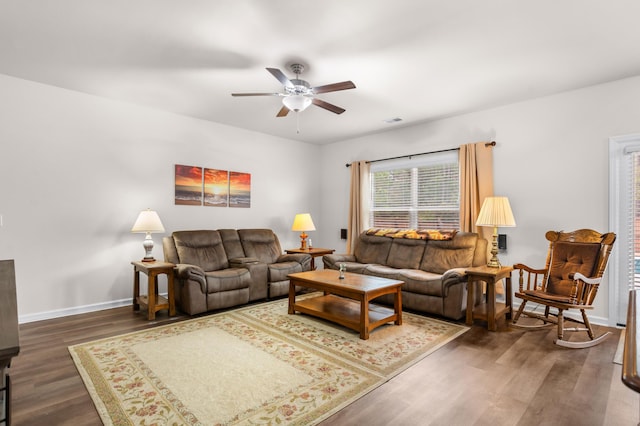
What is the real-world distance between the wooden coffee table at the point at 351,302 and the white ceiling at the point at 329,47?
2198 mm

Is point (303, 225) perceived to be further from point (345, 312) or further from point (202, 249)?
point (345, 312)

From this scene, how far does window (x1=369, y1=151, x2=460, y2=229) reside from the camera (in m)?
5.02

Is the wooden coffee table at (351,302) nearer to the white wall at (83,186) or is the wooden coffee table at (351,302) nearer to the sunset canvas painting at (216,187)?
the sunset canvas painting at (216,187)

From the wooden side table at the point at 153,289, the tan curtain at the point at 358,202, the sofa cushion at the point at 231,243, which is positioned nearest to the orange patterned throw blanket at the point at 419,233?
the tan curtain at the point at 358,202

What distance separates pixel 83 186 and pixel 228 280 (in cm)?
211

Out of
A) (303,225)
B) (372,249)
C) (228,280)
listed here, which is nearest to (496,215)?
(372,249)

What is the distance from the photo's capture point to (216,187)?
17.4ft

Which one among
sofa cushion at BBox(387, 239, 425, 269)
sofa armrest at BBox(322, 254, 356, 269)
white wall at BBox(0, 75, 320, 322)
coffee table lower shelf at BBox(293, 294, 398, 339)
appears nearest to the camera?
coffee table lower shelf at BBox(293, 294, 398, 339)

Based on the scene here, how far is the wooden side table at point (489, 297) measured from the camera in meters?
3.46

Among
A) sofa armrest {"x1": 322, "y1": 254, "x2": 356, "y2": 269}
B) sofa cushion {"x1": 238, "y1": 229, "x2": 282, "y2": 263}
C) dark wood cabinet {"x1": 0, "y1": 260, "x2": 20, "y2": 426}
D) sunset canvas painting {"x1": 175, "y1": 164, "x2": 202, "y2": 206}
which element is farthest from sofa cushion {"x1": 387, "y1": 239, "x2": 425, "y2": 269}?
dark wood cabinet {"x1": 0, "y1": 260, "x2": 20, "y2": 426}

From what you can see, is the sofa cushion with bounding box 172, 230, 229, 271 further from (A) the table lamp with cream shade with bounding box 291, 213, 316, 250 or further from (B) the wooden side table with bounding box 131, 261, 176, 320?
(A) the table lamp with cream shade with bounding box 291, 213, 316, 250

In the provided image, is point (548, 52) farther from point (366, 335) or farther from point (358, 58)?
point (366, 335)

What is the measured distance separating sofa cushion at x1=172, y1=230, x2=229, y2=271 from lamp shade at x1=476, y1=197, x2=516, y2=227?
348 cm

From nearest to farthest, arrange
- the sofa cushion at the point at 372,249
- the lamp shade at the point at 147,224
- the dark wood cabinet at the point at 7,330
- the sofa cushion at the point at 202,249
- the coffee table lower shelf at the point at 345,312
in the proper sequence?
the dark wood cabinet at the point at 7,330 → the coffee table lower shelf at the point at 345,312 → the lamp shade at the point at 147,224 → the sofa cushion at the point at 202,249 → the sofa cushion at the point at 372,249
